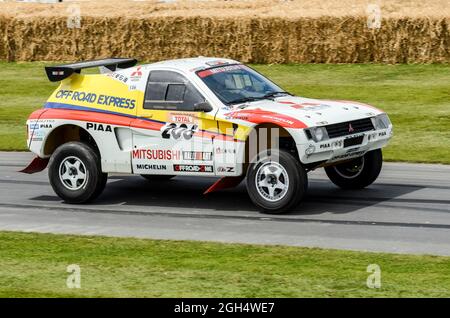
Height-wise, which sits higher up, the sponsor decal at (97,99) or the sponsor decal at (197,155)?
the sponsor decal at (97,99)

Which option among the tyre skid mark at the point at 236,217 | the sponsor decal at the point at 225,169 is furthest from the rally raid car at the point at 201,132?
the tyre skid mark at the point at 236,217

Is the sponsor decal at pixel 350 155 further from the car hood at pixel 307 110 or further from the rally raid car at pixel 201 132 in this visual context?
the car hood at pixel 307 110

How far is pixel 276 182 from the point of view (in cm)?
1405

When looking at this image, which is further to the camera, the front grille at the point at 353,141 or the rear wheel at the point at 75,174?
the rear wheel at the point at 75,174

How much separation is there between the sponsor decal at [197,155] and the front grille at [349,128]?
1.55 meters

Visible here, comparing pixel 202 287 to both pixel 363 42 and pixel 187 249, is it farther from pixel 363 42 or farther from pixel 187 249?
pixel 363 42

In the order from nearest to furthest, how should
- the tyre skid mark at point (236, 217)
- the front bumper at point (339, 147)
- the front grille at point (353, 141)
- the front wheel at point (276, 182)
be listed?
1. the tyre skid mark at point (236, 217)
2. the front bumper at point (339, 147)
3. the front wheel at point (276, 182)
4. the front grille at point (353, 141)

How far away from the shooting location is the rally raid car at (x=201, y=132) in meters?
14.0

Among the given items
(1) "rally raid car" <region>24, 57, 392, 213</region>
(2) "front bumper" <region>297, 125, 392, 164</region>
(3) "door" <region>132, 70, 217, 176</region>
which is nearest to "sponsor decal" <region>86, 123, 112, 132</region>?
(1) "rally raid car" <region>24, 57, 392, 213</region>

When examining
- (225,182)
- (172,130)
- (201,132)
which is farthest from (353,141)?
(172,130)

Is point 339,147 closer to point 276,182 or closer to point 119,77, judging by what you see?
point 276,182

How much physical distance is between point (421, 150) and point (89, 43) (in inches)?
609

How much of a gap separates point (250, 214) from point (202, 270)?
10.8 feet
